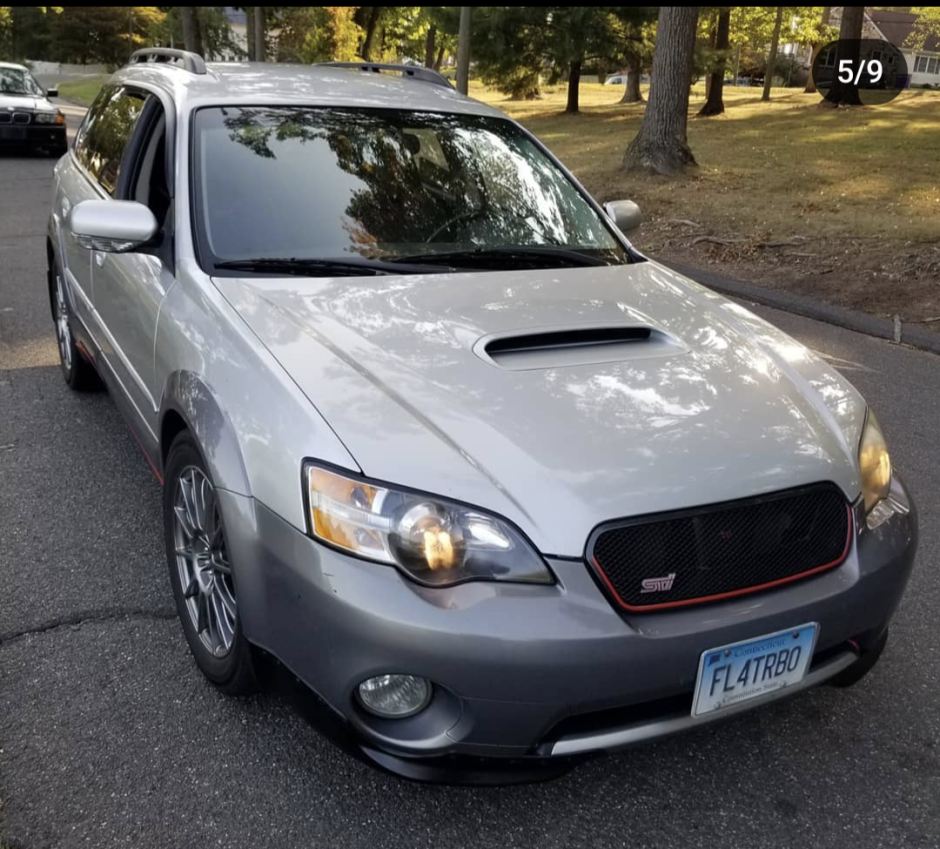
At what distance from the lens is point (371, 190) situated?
3350 mm

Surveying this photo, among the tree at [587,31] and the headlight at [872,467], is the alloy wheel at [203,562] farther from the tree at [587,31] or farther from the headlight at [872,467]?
the tree at [587,31]

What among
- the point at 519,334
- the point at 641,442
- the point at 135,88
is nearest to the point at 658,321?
the point at 519,334

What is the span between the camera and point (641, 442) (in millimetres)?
2193

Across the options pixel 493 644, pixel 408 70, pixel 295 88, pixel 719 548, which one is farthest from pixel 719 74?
pixel 493 644

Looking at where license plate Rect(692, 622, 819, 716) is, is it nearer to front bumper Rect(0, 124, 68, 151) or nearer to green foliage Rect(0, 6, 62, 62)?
front bumper Rect(0, 124, 68, 151)

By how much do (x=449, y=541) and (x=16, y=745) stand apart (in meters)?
1.40

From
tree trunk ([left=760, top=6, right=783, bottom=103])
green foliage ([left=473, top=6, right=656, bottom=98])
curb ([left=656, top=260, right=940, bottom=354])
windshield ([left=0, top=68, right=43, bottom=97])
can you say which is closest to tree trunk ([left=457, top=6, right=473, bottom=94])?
green foliage ([left=473, top=6, right=656, bottom=98])

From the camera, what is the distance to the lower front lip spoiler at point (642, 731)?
202 cm

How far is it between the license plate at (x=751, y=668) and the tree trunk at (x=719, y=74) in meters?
22.5

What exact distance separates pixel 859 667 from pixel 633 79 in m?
27.7

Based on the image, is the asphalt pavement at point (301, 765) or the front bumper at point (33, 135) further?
the front bumper at point (33, 135)

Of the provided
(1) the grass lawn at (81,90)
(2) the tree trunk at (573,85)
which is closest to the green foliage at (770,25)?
(2) the tree trunk at (573,85)

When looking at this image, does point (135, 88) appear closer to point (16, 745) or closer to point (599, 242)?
point (599, 242)

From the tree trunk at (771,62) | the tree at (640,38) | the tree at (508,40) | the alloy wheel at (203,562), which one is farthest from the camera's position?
the tree trunk at (771,62)
